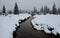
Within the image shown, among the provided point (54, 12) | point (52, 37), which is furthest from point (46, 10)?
point (52, 37)

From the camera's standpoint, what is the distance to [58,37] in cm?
1631

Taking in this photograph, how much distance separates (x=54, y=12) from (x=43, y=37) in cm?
6797

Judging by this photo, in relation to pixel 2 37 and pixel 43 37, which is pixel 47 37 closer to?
pixel 43 37

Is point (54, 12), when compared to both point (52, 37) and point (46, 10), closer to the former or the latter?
point (46, 10)

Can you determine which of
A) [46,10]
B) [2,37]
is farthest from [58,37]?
[46,10]

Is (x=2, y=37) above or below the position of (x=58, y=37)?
above

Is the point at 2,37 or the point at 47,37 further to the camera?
the point at 47,37

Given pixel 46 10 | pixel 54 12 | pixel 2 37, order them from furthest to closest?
pixel 46 10 → pixel 54 12 → pixel 2 37

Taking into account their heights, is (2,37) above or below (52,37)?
above

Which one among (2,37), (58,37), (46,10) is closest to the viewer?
(2,37)

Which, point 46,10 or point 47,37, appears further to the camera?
point 46,10

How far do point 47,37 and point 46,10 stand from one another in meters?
80.2

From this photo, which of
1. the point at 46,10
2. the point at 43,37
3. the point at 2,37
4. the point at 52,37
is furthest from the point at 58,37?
the point at 46,10

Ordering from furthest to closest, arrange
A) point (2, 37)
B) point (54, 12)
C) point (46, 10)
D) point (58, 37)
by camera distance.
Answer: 1. point (46, 10)
2. point (54, 12)
3. point (58, 37)
4. point (2, 37)
